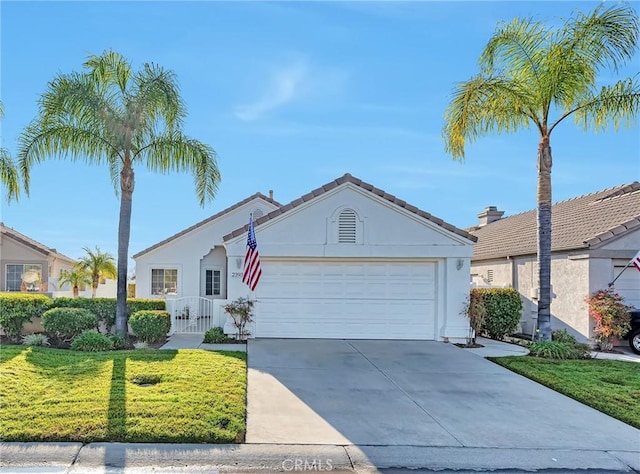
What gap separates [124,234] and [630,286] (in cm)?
1380

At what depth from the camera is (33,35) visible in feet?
33.2

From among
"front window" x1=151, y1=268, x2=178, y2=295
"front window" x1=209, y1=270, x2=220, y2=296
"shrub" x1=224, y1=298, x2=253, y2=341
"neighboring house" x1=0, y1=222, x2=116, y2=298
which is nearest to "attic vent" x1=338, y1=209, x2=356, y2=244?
"shrub" x1=224, y1=298, x2=253, y2=341

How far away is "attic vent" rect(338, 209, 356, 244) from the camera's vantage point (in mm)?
12969

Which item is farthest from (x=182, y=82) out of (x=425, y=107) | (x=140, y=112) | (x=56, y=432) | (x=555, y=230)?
(x=555, y=230)

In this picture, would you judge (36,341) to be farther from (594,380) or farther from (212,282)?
(594,380)

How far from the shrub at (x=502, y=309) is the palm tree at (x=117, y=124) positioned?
9.61 metres

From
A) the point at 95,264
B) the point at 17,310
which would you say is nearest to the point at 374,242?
the point at 17,310

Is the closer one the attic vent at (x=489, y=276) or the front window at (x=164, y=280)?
the attic vent at (x=489, y=276)

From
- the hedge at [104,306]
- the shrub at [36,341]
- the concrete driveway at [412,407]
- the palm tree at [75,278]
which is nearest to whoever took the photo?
the concrete driveway at [412,407]

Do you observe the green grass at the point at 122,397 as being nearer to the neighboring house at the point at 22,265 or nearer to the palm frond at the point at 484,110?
the palm frond at the point at 484,110

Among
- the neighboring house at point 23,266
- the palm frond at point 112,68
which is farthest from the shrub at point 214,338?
the neighboring house at point 23,266

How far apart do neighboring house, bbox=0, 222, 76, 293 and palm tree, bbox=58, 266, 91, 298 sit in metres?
1.02

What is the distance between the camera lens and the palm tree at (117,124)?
36.5 ft

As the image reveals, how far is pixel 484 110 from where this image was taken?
11992 mm
